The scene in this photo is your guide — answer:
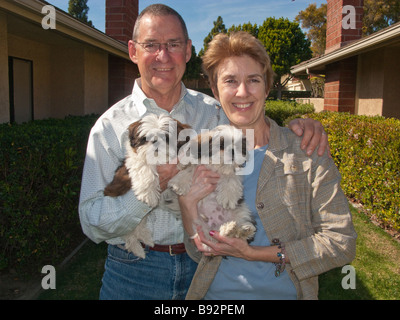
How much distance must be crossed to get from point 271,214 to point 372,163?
17.7 ft

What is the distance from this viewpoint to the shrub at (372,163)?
6195mm

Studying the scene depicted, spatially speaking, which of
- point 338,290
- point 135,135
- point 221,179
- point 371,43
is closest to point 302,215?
point 221,179

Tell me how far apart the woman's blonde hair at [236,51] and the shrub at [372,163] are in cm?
460

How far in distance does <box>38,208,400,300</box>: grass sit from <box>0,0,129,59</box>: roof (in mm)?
4425

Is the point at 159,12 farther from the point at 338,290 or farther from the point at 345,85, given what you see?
the point at 345,85

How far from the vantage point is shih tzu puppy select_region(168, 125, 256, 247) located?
Answer: 2637 millimetres

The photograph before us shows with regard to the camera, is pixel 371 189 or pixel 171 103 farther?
pixel 371 189

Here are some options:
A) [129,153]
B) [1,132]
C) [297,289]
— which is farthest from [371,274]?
[1,132]

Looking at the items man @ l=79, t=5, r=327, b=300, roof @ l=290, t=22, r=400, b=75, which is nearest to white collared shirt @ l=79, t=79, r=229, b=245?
man @ l=79, t=5, r=327, b=300

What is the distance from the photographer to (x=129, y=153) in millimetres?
2879

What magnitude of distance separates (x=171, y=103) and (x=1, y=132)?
2.87 metres

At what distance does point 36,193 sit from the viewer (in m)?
4.82

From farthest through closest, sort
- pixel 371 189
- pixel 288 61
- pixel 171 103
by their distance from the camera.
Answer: pixel 288 61
pixel 371 189
pixel 171 103

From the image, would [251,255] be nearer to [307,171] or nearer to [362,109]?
[307,171]
